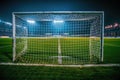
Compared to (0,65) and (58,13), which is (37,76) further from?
(58,13)

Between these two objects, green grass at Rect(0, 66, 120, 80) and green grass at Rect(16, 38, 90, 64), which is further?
green grass at Rect(16, 38, 90, 64)

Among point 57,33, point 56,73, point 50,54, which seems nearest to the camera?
point 56,73

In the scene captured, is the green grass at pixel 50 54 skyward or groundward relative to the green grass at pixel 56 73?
skyward

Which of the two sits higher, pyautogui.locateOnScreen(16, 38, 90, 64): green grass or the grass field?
pyautogui.locateOnScreen(16, 38, 90, 64): green grass

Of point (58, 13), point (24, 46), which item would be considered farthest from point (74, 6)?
point (58, 13)

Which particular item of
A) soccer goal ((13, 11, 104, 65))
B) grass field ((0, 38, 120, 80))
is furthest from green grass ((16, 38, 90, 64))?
grass field ((0, 38, 120, 80))

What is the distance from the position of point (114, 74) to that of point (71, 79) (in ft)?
4.28

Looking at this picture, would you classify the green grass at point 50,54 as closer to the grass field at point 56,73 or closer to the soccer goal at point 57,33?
the soccer goal at point 57,33

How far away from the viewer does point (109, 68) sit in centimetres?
620

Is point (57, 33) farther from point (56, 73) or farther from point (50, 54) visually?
point (56, 73)

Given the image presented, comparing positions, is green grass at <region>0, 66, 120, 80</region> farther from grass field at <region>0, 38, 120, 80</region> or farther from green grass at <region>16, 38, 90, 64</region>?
green grass at <region>16, 38, 90, 64</region>

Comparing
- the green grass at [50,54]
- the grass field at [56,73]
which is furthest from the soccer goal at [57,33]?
the grass field at [56,73]

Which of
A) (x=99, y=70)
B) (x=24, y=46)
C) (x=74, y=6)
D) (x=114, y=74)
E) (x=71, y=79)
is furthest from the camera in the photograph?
(x=74, y=6)

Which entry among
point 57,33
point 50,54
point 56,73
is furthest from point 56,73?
point 57,33
